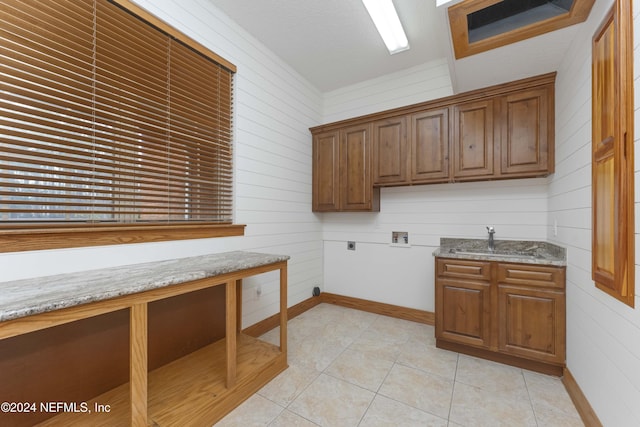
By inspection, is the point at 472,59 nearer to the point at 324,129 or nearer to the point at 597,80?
the point at 597,80

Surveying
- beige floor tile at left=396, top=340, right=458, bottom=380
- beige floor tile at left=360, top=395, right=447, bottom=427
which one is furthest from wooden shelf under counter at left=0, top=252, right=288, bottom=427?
beige floor tile at left=396, top=340, right=458, bottom=380

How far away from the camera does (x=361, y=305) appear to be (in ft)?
11.9

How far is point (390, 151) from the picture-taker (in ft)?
10.2

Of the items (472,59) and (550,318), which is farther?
(472,59)

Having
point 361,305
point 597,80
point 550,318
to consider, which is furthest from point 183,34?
point 550,318

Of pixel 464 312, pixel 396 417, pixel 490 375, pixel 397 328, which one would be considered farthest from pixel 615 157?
pixel 397 328

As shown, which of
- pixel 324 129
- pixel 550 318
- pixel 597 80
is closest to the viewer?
pixel 597 80

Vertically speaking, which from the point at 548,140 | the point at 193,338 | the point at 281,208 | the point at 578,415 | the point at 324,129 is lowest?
the point at 578,415

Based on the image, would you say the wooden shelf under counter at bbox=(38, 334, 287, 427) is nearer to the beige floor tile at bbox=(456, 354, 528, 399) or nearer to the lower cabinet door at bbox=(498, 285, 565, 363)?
the beige floor tile at bbox=(456, 354, 528, 399)

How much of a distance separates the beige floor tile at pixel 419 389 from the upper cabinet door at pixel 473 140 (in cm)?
191

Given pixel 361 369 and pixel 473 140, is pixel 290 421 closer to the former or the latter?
pixel 361 369

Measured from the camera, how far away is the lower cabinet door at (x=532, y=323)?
82.5 inches

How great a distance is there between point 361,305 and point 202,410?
2.40m

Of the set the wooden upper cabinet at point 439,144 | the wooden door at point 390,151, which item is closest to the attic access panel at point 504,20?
the wooden upper cabinet at point 439,144
